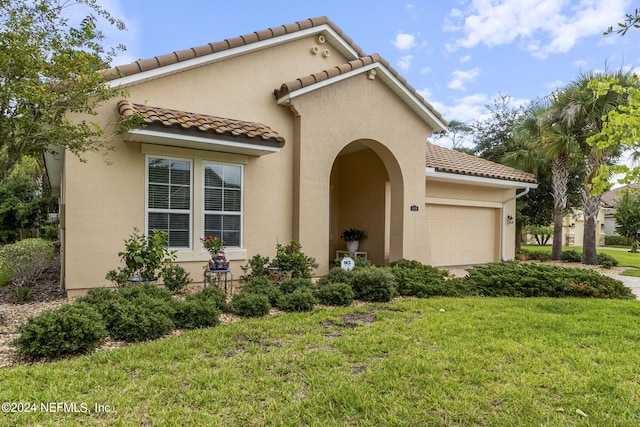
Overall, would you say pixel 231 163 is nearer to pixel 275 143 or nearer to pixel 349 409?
pixel 275 143

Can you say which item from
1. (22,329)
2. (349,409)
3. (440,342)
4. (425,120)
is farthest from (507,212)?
(22,329)

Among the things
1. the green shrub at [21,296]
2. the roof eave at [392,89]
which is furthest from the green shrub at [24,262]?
the roof eave at [392,89]

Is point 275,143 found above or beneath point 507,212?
above

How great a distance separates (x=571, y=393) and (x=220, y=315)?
16.8 feet

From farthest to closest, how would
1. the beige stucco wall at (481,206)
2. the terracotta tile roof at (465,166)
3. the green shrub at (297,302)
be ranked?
the beige stucco wall at (481,206) → the terracotta tile roof at (465,166) → the green shrub at (297,302)

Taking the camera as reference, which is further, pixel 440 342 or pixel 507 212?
pixel 507 212

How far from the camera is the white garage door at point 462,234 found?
15242 millimetres

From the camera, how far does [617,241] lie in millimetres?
35938

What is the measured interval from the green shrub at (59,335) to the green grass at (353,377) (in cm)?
26

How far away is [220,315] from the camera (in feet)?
22.3

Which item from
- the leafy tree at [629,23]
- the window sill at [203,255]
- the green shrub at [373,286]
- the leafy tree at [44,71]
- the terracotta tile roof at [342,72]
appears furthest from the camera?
the terracotta tile roof at [342,72]

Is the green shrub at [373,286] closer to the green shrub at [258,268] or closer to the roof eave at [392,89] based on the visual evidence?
the green shrub at [258,268]

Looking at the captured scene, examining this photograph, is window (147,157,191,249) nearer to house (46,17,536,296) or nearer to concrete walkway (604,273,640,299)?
house (46,17,536,296)

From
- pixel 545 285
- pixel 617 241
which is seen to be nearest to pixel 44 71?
pixel 545 285
